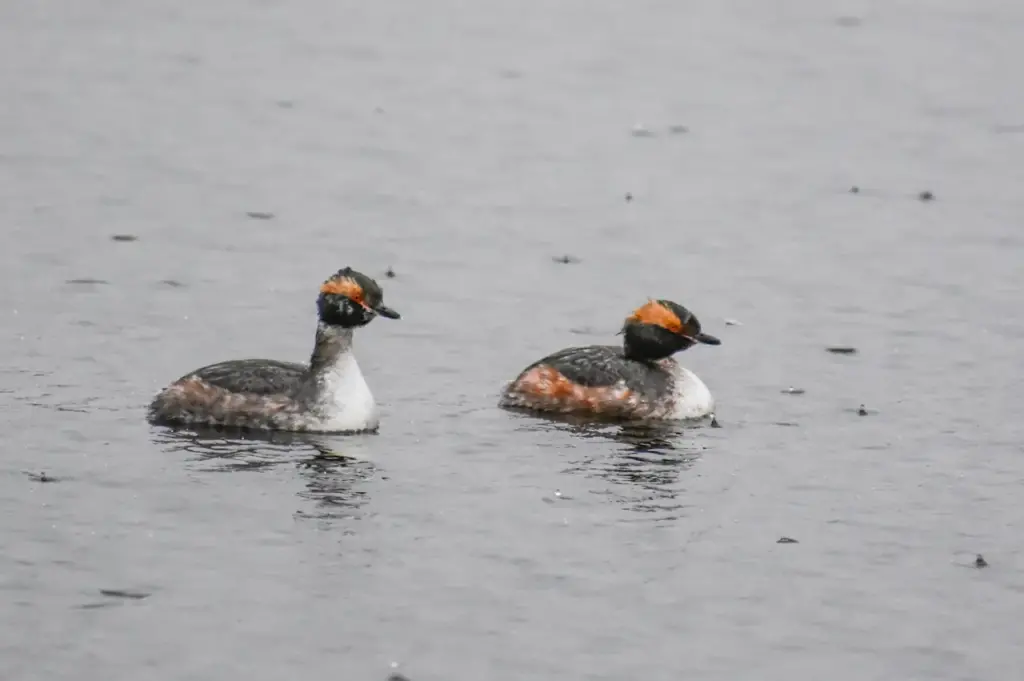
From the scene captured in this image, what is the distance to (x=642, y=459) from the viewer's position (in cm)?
1905

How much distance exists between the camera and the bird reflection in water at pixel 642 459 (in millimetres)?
17672

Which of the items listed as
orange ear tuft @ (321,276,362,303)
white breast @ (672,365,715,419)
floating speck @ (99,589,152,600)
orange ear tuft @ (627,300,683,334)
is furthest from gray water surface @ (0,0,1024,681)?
orange ear tuft @ (321,276,362,303)

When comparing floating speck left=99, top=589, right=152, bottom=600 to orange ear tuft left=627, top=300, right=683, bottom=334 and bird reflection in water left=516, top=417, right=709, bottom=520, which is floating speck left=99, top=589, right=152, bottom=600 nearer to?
bird reflection in water left=516, top=417, right=709, bottom=520

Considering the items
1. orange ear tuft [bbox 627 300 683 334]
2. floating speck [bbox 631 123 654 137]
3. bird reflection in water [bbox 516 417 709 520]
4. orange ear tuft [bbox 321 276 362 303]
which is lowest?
bird reflection in water [bbox 516 417 709 520]

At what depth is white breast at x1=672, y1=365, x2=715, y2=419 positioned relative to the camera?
67.2 ft

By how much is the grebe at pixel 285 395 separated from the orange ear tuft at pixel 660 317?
3.01 metres

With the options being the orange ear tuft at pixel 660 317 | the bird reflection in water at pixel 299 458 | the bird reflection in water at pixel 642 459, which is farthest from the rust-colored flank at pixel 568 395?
the bird reflection in water at pixel 299 458

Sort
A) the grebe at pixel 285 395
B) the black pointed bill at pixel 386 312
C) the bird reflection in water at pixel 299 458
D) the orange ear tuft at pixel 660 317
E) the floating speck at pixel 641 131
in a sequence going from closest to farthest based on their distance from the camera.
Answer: the bird reflection in water at pixel 299 458 < the grebe at pixel 285 395 < the black pointed bill at pixel 386 312 < the orange ear tuft at pixel 660 317 < the floating speck at pixel 641 131

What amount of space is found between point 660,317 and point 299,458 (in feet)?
14.9

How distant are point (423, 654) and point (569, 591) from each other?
1671 mm

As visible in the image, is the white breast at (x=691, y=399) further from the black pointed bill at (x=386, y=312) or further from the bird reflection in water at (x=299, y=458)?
the bird reflection in water at (x=299, y=458)

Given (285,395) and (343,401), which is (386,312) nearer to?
(343,401)

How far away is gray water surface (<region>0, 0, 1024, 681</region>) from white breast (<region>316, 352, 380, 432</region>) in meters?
0.27

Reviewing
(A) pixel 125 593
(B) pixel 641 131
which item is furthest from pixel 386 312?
(B) pixel 641 131
